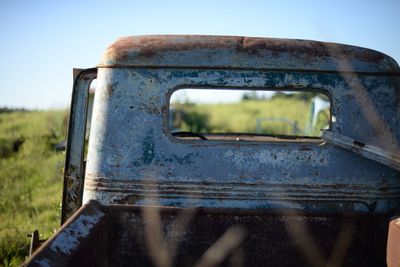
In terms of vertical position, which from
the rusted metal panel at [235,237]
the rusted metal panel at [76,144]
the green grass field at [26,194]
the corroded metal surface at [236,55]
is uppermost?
the corroded metal surface at [236,55]

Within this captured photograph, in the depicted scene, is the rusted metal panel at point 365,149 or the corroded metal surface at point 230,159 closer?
the rusted metal panel at point 365,149

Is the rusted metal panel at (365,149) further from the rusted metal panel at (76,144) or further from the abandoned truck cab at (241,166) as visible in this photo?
the rusted metal panel at (76,144)

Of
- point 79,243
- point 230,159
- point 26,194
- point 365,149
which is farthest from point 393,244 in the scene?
point 26,194

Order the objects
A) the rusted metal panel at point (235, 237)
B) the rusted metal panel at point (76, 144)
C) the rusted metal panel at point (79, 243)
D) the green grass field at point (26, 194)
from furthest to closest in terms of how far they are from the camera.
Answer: the green grass field at point (26, 194) → the rusted metal panel at point (76, 144) → the rusted metal panel at point (235, 237) → the rusted metal panel at point (79, 243)

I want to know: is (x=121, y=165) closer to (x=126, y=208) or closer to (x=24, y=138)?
(x=126, y=208)

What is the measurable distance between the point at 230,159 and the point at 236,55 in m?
0.52

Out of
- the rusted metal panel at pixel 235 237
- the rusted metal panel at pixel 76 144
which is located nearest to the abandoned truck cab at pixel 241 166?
the rusted metal panel at pixel 235 237

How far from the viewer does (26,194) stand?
666 centimetres

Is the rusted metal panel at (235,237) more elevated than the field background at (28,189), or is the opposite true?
the rusted metal panel at (235,237)

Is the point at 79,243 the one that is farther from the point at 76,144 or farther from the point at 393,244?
the point at 393,244

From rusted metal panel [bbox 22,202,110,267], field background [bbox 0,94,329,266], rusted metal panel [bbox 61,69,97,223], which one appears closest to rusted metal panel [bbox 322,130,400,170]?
rusted metal panel [bbox 22,202,110,267]

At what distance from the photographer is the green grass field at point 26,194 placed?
413cm

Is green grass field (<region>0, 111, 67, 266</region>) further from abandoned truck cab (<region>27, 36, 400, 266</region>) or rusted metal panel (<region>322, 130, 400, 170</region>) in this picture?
rusted metal panel (<region>322, 130, 400, 170</region>)

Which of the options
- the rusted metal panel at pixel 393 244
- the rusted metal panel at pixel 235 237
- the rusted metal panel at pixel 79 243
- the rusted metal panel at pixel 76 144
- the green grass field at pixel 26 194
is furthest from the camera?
the green grass field at pixel 26 194
